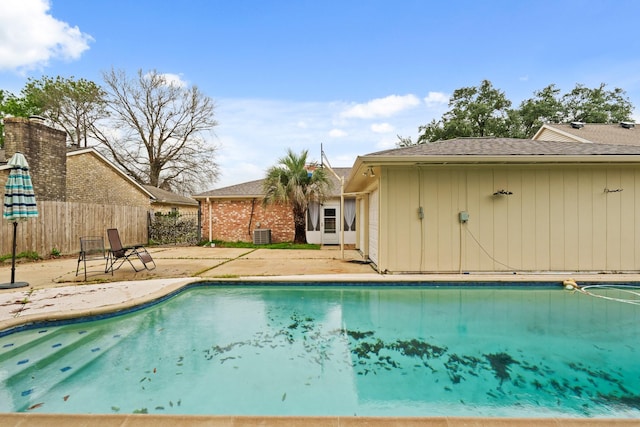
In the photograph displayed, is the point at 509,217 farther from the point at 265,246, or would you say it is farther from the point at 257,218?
the point at 257,218

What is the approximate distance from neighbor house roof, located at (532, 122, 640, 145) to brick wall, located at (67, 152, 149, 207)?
21.2 meters

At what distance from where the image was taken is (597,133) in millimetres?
14734

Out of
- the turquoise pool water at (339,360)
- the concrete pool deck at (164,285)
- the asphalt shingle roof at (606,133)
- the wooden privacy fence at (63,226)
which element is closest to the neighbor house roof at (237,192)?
the wooden privacy fence at (63,226)

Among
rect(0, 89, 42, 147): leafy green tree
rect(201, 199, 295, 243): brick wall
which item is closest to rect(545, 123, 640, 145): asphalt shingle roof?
rect(201, 199, 295, 243): brick wall

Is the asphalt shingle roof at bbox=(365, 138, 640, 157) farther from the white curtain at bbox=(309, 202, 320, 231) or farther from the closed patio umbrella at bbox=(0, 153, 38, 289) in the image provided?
the white curtain at bbox=(309, 202, 320, 231)

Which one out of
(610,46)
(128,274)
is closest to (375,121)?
(610,46)

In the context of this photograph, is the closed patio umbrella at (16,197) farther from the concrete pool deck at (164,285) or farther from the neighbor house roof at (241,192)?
the neighbor house roof at (241,192)

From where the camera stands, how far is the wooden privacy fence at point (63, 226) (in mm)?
8820

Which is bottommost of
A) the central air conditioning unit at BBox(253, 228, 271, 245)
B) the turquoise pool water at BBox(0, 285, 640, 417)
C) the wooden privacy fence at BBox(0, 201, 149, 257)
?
the turquoise pool water at BBox(0, 285, 640, 417)

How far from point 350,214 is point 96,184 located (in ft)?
38.4

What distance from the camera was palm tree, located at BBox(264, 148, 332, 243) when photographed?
1258 cm

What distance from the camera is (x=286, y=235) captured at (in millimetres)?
14453

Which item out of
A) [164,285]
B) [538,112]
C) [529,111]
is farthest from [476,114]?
[164,285]

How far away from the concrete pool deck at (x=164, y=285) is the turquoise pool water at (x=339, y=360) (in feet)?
1.71
